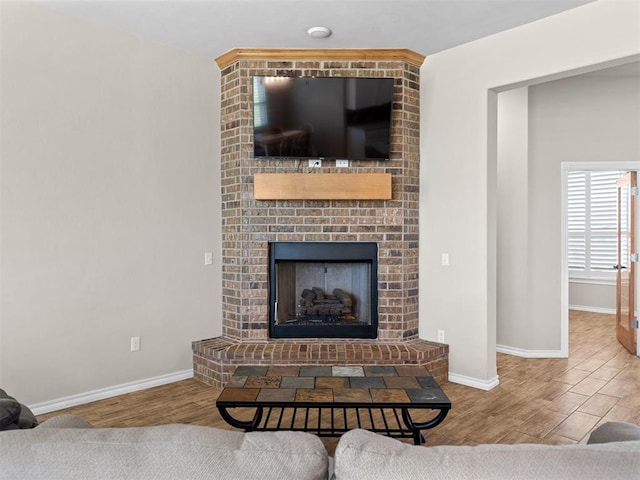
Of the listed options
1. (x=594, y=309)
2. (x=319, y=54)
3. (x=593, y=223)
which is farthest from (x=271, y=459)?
(x=593, y=223)

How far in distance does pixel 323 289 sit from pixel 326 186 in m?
0.98

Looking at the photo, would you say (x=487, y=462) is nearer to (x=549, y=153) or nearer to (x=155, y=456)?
(x=155, y=456)

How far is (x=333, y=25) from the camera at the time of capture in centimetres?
322

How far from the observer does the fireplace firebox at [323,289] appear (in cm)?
380

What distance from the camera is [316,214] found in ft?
12.4

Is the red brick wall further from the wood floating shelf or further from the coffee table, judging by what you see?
the coffee table

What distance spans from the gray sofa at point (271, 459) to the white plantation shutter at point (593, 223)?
677cm

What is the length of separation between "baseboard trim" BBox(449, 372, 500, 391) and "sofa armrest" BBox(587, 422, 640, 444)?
241cm

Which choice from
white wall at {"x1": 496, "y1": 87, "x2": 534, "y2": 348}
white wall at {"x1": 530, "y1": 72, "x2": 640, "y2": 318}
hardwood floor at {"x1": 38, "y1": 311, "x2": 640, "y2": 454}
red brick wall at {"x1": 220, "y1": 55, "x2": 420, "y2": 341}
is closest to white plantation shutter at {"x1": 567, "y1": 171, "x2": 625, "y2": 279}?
white wall at {"x1": 530, "y1": 72, "x2": 640, "y2": 318}

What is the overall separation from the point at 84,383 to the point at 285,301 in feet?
5.40

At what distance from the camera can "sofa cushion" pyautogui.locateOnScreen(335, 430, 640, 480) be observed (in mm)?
846

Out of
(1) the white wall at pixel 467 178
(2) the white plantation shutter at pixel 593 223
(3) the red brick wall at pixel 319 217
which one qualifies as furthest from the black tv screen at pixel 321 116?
(2) the white plantation shutter at pixel 593 223

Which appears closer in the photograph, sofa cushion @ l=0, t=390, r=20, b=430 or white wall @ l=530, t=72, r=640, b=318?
sofa cushion @ l=0, t=390, r=20, b=430

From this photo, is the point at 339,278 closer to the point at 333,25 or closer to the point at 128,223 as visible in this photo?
the point at 128,223
